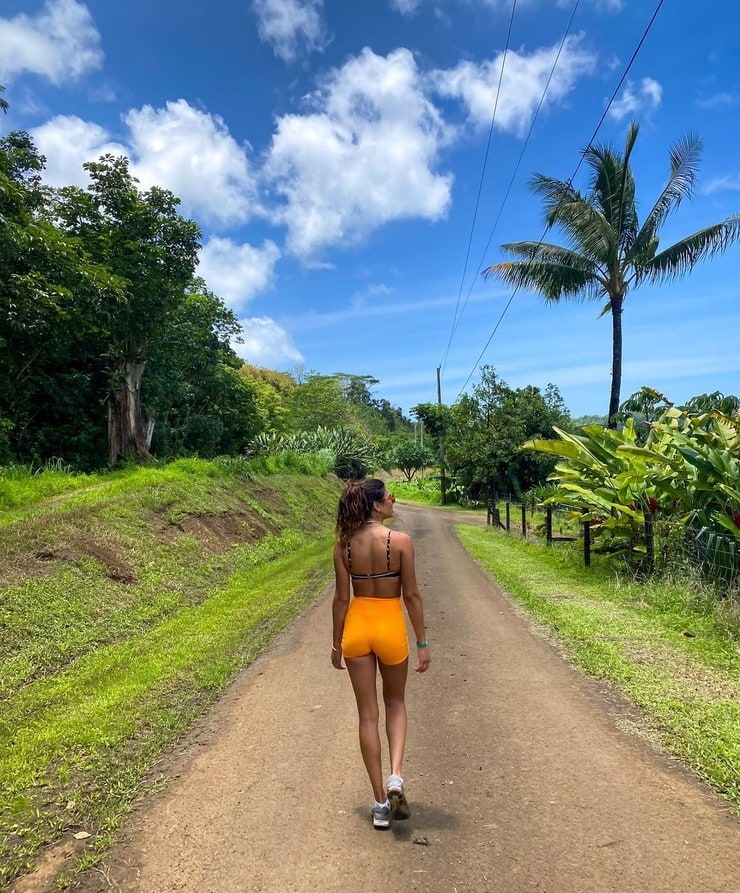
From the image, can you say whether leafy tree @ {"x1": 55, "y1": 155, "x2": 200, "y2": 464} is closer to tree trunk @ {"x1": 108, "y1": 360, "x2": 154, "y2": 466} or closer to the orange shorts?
tree trunk @ {"x1": 108, "y1": 360, "x2": 154, "y2": 466}

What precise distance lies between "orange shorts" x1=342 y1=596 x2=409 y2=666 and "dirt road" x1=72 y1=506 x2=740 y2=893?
33.7 inches

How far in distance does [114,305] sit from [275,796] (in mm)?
14477

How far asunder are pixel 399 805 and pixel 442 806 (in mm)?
320

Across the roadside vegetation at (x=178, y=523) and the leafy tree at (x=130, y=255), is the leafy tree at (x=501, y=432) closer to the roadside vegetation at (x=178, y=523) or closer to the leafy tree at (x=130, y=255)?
the roadside vegetation at (x=178, y=523)

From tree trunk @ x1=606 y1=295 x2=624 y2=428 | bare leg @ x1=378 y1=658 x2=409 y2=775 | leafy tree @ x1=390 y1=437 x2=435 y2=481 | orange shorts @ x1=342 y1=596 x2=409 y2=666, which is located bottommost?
bare leg @ x1=378 y1=658 x2=409 y2=775

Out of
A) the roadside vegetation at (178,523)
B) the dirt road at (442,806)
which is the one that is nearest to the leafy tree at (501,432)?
the roadside vegetation at (178,523)

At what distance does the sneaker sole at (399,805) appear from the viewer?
3.10 m

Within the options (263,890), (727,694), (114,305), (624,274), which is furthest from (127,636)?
(624,274)

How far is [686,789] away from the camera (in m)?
3.38

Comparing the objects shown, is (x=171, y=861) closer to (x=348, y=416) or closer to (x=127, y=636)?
(x=127, y=636)

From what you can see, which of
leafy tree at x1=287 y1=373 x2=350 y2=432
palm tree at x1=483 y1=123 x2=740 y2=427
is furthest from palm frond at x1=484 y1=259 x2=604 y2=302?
leafy tree at x1=287 y1=373 x2=350 y2=432

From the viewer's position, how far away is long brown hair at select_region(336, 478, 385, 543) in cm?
332

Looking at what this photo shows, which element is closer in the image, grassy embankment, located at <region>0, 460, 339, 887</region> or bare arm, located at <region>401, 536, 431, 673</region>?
bare arm, located at <region>401, 536, 431, 673</region>

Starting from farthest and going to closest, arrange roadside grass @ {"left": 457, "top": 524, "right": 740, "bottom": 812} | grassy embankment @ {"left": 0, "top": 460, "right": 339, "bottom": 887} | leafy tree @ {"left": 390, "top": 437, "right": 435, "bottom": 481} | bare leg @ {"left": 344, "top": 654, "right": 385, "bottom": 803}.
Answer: leafy tree @ {"left": 390, "top": 437, "right": 435, "bottom": 481}, roadside grass @ {"left": 457, "top": 524, "right": 740, "bottom": 812}, grassy embankment @ {"left": 0, "top": 460, "right": 339, "bottom": 887}, bare leg @ {"left": 344, "top": 654, "right": 385, "bottom": 803}
